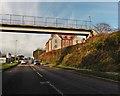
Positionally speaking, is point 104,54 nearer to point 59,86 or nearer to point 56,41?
point 59,86

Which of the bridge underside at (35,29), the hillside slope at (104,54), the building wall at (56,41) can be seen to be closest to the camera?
the hillside slope at (104,54)

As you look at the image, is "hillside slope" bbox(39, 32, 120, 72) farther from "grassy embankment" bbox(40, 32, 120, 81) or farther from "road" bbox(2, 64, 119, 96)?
"road" bbox(2, 64, 119, 96)

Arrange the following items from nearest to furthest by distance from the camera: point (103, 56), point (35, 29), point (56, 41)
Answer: point (103, 56) → point (35, 29) → point (56, 41)

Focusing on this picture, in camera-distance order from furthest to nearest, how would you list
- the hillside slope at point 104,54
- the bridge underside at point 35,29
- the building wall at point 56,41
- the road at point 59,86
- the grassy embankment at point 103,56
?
the building wall at point 56,41, the bridge underside at point 35,29, the hillside slope at point 104,54, the grassy embankment at point 103,56, the road at point 59,86

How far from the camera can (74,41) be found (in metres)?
130

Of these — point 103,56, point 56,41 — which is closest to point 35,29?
point 103,56

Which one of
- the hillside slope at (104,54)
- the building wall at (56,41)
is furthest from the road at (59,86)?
the building wall at (56,41)

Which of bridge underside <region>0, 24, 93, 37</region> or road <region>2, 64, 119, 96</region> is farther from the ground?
bridge underside <region>0, 24, 93, 37</region>

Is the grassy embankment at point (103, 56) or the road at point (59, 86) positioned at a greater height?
the grassy embankment at point (103, 56)

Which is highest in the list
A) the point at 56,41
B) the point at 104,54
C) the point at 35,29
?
the point at 56,41

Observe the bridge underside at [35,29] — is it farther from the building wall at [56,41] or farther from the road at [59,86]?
the building wall at [56,41]

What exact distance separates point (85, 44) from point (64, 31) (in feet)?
17.0

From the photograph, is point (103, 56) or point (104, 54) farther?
point (104, 54)

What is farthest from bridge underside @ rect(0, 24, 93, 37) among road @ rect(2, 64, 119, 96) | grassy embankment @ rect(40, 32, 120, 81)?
road @ rect(2, 64, 119, 96)
